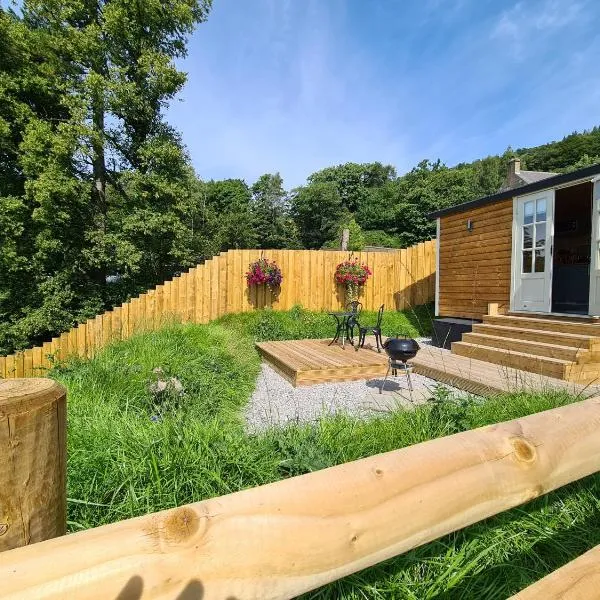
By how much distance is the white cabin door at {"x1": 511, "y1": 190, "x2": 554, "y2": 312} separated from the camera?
6.40 m

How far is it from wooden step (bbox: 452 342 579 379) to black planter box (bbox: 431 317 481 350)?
2.94 feet

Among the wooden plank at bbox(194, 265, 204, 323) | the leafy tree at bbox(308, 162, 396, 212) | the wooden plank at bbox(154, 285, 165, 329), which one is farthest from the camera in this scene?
the leafy tree at bbox(308, 162, 396, 212)

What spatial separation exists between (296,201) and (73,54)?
23359 millimetres

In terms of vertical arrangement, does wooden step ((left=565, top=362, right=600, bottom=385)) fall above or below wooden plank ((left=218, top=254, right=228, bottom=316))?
below

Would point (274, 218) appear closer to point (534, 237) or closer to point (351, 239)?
point (351, 239)

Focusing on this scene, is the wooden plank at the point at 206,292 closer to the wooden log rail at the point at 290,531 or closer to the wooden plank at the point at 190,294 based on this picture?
the wooden plank at the point at 190,294

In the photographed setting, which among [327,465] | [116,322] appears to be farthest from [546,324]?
[116,322]

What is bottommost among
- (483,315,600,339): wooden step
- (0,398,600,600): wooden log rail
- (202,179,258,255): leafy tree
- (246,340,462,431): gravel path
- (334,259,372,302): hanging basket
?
(246,340,462,431): gravel path

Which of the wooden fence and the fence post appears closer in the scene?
the fence post

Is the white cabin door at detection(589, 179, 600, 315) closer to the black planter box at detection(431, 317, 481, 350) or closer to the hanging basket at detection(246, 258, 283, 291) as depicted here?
the black planter box at detection(431, 317, 481, 350)

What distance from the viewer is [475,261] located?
784 cm

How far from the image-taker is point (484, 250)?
25.1ft

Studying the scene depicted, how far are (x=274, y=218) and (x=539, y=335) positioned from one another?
25461 millimetres

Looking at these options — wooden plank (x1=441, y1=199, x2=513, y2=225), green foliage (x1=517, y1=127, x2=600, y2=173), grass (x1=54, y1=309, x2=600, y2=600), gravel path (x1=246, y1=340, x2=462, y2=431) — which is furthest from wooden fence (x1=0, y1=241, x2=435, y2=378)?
green foliage (x1=517, y1=127, x2=600, y2=173)
